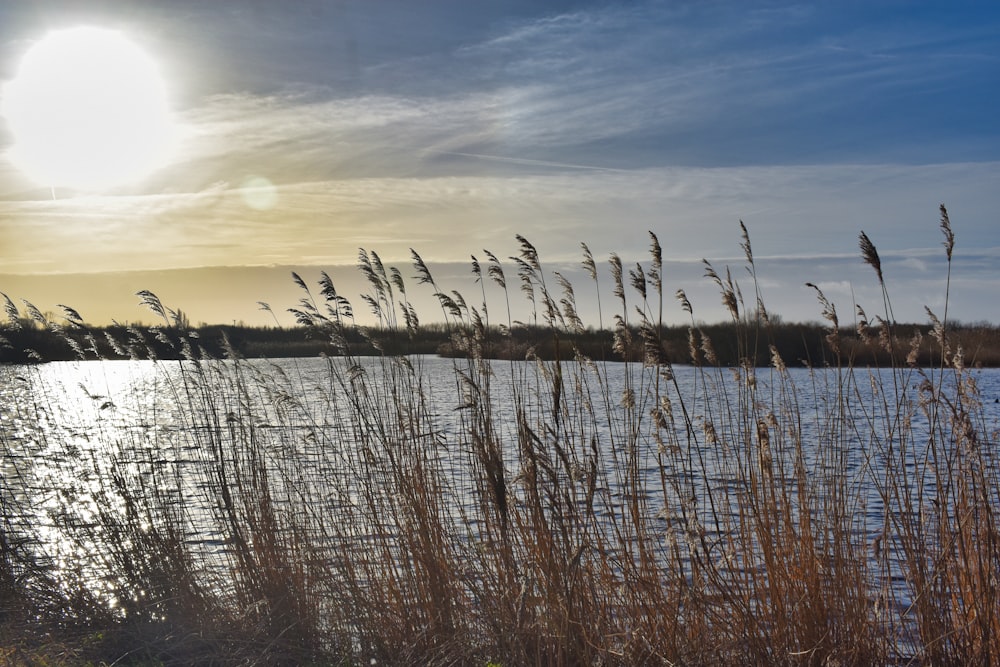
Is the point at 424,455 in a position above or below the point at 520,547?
above

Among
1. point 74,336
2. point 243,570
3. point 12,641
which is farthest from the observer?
point 74,336

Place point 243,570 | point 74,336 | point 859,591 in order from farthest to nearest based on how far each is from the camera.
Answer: point 74,336 → point 243,570 → point 859,591

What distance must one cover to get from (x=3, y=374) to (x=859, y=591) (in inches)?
301

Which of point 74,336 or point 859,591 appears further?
point 74,336

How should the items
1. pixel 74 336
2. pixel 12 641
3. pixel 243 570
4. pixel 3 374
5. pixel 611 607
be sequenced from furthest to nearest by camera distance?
pixel 3 374 < pixel 74 336 < pixel 243 570 < pixel 12 641 < pixel 611 607

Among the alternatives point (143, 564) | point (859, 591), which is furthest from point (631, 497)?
point (143, 564)

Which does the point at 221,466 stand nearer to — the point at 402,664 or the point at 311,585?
the point at 311,585

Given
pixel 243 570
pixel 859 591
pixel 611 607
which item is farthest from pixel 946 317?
pixel 243 570

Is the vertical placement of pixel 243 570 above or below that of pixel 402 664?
above

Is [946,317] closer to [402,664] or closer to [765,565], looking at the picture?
[765,565]

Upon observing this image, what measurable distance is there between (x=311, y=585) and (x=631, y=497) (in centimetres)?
212

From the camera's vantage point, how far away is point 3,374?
7.49 m

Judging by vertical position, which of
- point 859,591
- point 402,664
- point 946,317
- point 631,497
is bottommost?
point 402,664

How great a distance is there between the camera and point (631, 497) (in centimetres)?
422
